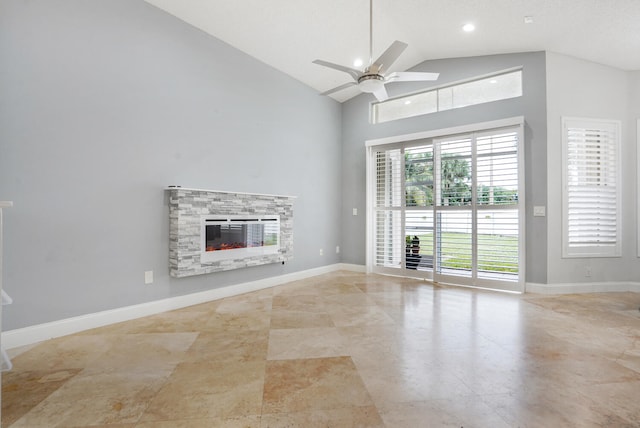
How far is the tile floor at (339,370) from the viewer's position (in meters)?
1.69

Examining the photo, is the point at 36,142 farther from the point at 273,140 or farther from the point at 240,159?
the point at 273,140

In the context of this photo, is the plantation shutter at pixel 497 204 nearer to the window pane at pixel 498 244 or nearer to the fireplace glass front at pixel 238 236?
the window pane at pixel 498 244

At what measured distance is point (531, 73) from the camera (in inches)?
173

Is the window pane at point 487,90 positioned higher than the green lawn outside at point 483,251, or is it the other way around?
the window pane at point 487,90

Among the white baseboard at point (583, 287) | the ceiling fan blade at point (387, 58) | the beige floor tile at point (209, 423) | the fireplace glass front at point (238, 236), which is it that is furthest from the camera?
the white baseboard at point (583, 287)

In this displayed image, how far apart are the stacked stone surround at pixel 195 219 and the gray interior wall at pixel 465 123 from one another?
7.29ft

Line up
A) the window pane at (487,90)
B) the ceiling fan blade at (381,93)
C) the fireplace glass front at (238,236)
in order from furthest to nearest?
1. the window pane at (487,90)
2. the fireplace glass front at (238,236)
3. the ceiling fan blade at (381,93)

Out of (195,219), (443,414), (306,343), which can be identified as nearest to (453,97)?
(195,219)

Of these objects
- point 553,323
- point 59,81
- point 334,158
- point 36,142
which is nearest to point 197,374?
point 36,142

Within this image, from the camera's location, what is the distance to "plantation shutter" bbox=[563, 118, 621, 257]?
434 cm

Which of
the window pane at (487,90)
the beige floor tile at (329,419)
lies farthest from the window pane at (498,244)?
the beige floor tile at (329,419)

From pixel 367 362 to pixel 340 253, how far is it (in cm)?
386

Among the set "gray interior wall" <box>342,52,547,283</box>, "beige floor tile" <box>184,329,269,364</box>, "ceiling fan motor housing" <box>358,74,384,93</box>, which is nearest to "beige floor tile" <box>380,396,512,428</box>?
"beige floor tile" <box>184,329,269,364</box>

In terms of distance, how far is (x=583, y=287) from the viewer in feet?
14.3
